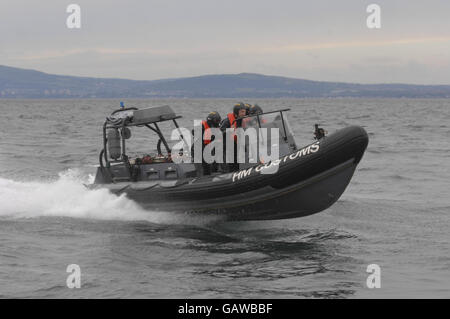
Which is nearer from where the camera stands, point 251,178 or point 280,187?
point 280,187

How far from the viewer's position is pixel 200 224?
454 inches

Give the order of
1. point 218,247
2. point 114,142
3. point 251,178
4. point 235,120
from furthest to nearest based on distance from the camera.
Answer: point 114,142 < point 235,120 < point 251,178 < point 218,247

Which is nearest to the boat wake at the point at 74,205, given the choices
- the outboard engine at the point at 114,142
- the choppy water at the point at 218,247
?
the choppy water at the point at 218,247

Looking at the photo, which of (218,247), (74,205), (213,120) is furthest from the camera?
(74,205)

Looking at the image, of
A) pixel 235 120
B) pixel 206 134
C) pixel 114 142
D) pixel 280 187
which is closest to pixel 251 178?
pixel 280 187

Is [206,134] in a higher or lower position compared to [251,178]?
higher

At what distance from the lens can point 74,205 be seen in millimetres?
12836

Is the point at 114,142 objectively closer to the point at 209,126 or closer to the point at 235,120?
the point at 209,126

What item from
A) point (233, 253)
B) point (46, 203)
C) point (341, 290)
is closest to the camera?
point (341, 290)

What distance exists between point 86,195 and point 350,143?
17.0ft

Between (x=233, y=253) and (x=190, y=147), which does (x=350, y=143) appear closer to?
(x=233, y=253)

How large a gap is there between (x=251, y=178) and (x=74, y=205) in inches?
155

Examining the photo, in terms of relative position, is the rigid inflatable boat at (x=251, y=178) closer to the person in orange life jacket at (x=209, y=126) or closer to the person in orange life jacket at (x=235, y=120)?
the person in orange life jacket at (x=235, y=120)
